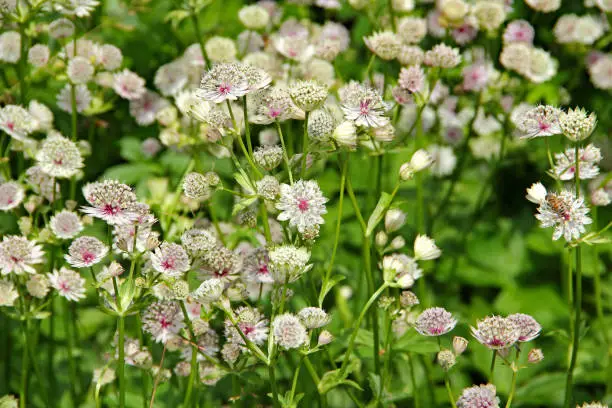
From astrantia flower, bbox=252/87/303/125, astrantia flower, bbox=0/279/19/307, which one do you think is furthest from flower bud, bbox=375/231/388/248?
astrantia flower, bbox=0/279/19/307

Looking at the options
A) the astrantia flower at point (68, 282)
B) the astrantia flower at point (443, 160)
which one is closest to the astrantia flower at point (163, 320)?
the astrantia flower at point (68, 282)

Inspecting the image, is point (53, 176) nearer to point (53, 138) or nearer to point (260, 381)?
point (53, 138)

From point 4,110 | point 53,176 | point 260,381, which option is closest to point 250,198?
point 260,381

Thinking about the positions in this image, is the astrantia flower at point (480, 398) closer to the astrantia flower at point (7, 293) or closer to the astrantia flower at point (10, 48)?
the astrantia flower at point (7, 293)

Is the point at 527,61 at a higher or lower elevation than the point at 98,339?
higher

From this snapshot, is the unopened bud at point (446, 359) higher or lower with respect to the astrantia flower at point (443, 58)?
lower

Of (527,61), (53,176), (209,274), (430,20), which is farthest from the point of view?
(430,20)
